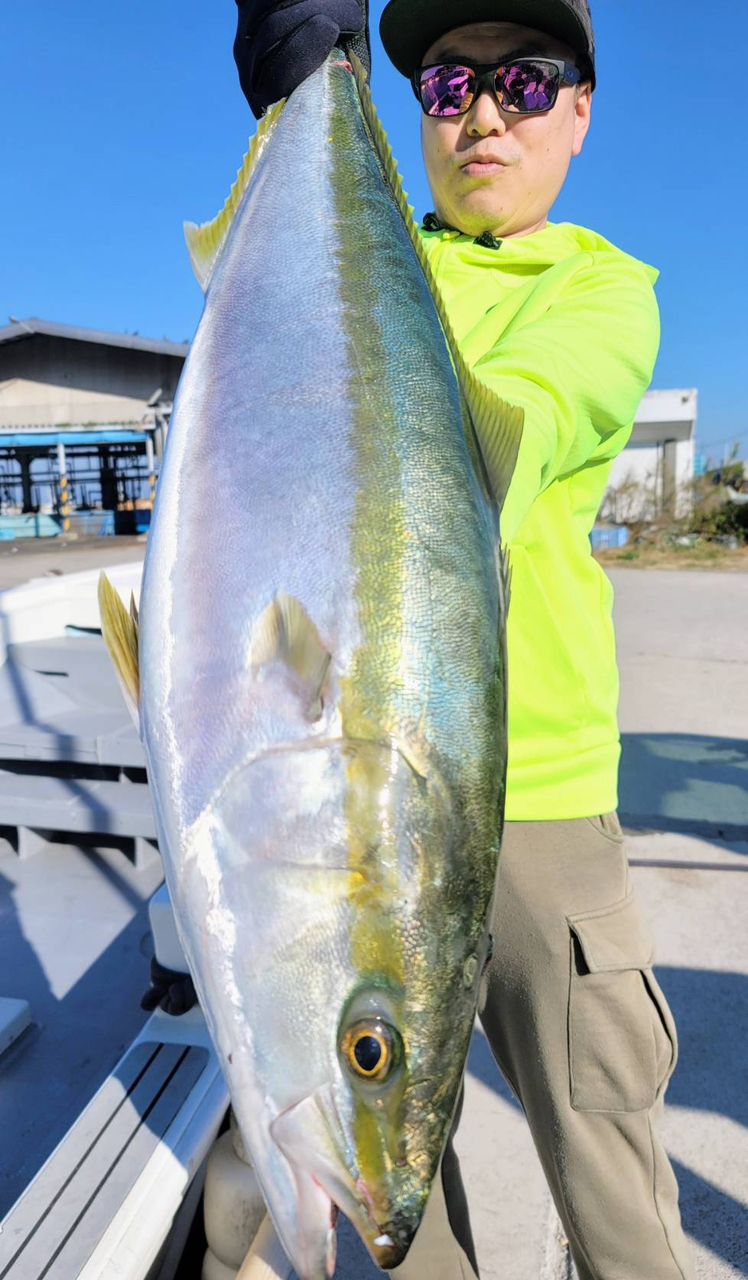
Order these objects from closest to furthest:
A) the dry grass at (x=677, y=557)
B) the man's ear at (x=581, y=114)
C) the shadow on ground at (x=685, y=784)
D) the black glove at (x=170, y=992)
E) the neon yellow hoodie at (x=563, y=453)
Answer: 1. the neon yellow hoodie at (x=563, y=453)
2. the man's ear at (x=581, y=114)
3. the black glove at (x=170, y=992)
4. the shadow on ground at (x=685, y=784)
5. the dry grass at (x=677, y=557)

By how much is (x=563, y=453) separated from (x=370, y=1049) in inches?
28.8

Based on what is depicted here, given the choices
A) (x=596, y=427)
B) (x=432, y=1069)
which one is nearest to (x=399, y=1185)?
(x=432, y=1069)

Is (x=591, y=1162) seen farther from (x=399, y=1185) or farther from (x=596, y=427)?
(x=596, y=427)

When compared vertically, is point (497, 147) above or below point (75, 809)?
above

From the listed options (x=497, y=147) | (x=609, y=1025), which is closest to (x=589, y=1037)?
(x=609, y=1025)

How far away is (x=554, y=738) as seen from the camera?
4.81ft

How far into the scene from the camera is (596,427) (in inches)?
48.1

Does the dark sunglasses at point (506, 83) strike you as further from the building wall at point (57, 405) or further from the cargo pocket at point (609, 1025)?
the building wall at point (57, 405)

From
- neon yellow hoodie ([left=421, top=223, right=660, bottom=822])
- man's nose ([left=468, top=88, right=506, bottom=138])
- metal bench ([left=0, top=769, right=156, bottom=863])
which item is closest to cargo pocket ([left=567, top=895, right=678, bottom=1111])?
neon yellow hoodie ([left=421, top=223, right=660, bottom=822])

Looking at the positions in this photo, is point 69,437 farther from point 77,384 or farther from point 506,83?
point 506,83

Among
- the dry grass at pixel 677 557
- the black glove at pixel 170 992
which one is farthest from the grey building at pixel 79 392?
the black glove at pixel 170 992

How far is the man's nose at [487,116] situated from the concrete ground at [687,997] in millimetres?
2225

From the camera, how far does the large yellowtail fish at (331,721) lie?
87 cm

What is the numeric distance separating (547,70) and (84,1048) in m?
2.44
